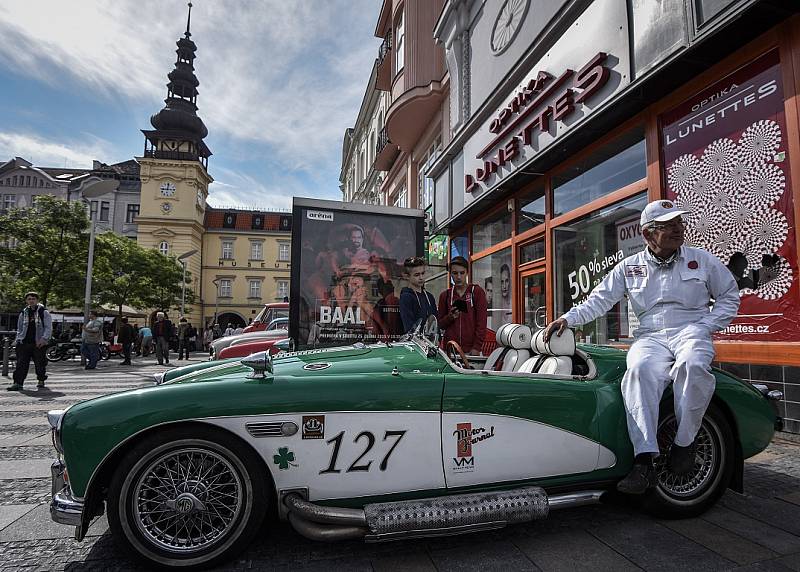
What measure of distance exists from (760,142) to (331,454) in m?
5.35

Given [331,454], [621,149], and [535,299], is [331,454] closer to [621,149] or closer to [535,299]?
[621,149]

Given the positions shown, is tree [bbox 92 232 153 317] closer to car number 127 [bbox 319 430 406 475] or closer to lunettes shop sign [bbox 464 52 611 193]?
lunettes shop sign [bbox 464 52 611 193]

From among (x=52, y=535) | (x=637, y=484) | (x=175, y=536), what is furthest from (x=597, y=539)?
(x=52, y=535)

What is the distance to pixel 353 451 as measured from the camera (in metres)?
2.39

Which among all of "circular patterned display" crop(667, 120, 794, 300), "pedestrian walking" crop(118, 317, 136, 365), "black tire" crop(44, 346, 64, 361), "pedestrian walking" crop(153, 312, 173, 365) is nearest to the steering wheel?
"circular patterned display" crop(667, 120, 794, 300)

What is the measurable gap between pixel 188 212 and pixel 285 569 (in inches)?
2164

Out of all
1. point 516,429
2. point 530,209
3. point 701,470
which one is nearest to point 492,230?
point 530,209

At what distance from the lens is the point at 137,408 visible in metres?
2.27

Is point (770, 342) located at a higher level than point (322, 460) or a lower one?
higher

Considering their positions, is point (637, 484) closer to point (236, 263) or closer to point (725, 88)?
point (725, 88)

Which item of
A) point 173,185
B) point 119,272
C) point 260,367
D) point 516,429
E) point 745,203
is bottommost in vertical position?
point 516,429

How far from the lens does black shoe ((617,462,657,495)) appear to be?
270cm

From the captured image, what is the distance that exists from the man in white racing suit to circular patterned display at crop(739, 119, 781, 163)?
8.73ft

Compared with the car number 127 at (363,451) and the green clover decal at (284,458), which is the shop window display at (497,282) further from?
the green clover decal at (284,458)
